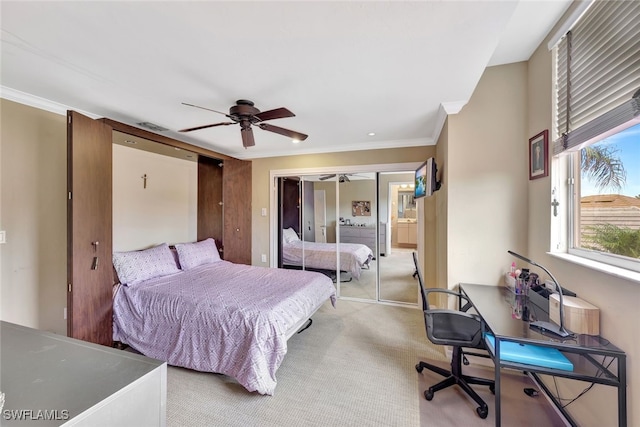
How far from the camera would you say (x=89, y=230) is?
2301 mm

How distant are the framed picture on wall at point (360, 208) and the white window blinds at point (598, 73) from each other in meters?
2.55

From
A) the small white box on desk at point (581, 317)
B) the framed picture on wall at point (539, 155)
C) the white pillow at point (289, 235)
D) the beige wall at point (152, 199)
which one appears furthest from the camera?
the white pillow at point (289, 235)

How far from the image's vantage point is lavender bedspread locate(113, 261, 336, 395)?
2.01 metres

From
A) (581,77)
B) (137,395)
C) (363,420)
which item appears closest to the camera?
(137,395)

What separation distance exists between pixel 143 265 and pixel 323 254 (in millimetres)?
2576

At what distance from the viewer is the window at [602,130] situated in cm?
131

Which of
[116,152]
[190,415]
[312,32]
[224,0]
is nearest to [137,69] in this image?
[224,0]

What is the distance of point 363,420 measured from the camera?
1.76 metres

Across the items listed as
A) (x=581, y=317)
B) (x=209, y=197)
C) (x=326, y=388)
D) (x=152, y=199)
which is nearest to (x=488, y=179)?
(x=581, y=317)

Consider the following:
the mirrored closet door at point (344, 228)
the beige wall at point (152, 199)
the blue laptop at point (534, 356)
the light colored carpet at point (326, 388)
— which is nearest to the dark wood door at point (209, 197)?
the beige wall at point (152, 199)

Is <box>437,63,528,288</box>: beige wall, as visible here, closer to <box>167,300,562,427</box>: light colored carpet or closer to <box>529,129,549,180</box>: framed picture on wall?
<box>529,129,549,180</box>: framed picture on wall

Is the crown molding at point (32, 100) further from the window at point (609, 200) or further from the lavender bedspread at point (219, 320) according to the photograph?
the window at point (609, 200)

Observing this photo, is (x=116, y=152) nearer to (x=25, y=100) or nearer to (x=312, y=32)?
(x=25, y=100)

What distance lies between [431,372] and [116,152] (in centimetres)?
424
